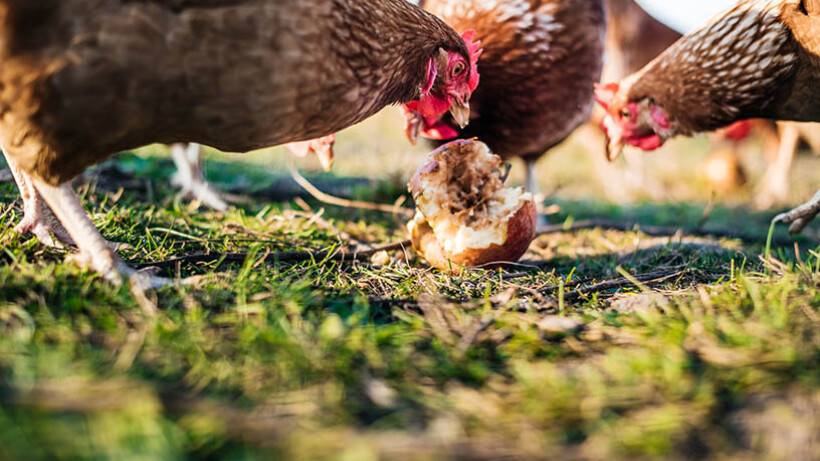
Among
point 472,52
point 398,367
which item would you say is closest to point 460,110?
point 472,52

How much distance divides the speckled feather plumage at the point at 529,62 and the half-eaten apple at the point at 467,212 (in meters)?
0.91

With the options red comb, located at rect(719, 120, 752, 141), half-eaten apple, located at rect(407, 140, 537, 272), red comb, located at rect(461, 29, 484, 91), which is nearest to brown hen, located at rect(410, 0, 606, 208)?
red comb, located at rect(461, 29, 484, 91)

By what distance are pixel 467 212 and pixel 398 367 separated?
123 centimetres

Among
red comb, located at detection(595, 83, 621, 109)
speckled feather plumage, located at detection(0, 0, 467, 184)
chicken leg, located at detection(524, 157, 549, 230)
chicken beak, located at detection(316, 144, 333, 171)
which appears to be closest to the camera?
speckled feather plumage, located at detection(0, 0, 467, 184)

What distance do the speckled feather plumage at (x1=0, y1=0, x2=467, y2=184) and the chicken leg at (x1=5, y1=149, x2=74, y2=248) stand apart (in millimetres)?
341

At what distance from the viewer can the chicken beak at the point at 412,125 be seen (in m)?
3.23

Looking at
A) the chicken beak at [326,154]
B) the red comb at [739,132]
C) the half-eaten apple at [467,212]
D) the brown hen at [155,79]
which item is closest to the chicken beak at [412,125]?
the chicken beak at [326,154]

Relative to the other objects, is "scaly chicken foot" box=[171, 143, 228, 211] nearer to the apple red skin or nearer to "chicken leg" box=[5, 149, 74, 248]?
"chicken leg" box=[5, 149, 74, 248]

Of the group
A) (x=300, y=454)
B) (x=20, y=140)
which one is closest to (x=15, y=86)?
(x=20, y=140)

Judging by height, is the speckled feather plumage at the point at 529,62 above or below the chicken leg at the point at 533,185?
above

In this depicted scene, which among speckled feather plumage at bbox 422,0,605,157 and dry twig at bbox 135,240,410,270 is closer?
dry twig at bbox 135,240,410,270

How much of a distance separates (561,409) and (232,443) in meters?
0.71

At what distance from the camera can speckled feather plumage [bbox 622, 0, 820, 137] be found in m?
2.66

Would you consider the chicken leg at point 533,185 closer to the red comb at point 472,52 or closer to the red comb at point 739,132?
the red comb at point 472,52
